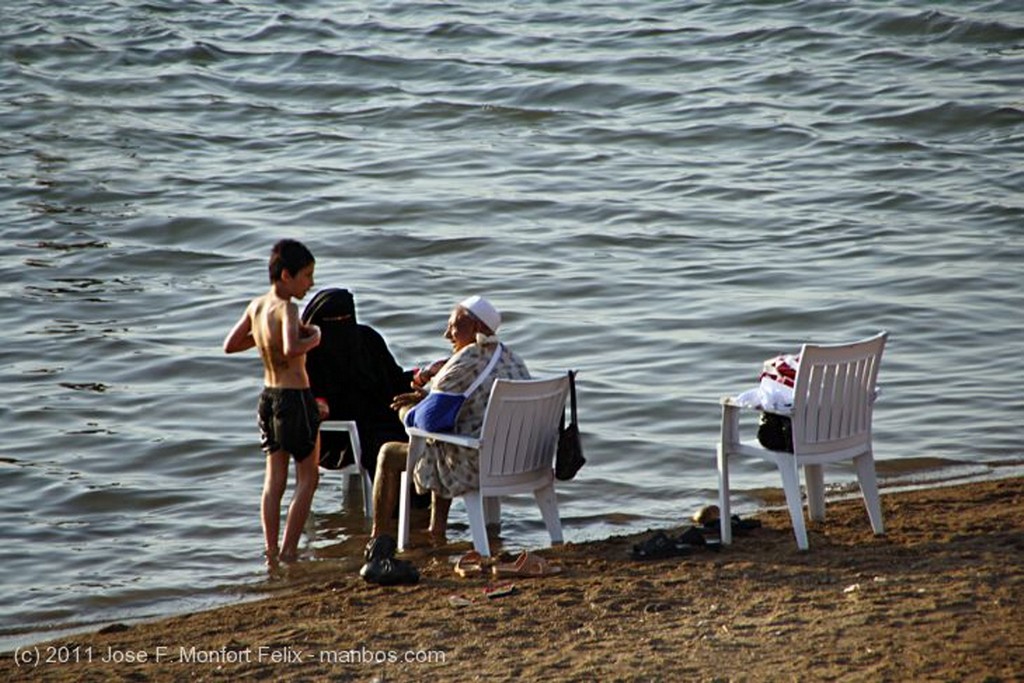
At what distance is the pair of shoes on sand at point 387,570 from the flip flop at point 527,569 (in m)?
0.38

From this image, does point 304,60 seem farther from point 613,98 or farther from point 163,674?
point 163,674

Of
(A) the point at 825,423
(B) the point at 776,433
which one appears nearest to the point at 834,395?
(A) the point at 825,423

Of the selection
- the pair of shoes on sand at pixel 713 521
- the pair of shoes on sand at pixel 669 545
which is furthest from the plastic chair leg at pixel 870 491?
the pair of shoes on sand at pixel 669 545

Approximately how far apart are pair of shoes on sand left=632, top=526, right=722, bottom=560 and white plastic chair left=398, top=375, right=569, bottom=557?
2.15ft

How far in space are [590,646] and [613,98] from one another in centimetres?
1909

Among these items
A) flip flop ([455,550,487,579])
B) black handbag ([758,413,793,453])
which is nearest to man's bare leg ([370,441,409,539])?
flip flop ([455,550,487,579])

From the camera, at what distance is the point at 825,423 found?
8.02m

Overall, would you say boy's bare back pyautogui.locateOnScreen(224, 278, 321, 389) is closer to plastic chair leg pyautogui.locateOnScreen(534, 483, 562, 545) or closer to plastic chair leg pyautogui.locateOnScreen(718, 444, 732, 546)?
plastic chair leg pyautogui.locateOnScreen(534, 483, 562, 545)

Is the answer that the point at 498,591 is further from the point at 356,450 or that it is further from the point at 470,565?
the point at 356,450

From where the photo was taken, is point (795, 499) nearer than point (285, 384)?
Yes

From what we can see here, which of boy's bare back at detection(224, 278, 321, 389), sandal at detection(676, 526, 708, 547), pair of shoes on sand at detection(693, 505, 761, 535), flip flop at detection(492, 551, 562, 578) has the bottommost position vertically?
pair of shoes on sand at detection(693, 505, 761, 535)

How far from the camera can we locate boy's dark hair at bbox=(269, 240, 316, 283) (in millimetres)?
8258

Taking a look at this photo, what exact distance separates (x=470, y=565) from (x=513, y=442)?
624 mm

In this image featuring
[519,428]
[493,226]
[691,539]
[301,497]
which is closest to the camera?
[691,539]
